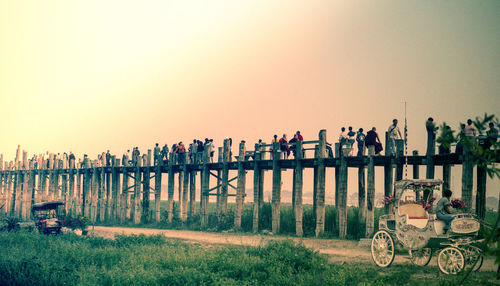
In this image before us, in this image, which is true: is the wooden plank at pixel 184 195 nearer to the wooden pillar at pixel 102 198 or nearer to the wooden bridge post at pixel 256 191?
the wooden bridge post at pixel 256 191

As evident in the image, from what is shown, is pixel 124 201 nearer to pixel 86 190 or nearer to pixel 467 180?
pixel 86 190

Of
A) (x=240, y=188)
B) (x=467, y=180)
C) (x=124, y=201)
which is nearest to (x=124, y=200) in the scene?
(x=124, y=201)

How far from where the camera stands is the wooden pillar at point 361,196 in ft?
60.5

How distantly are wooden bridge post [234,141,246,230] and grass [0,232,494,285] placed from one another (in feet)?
15.8

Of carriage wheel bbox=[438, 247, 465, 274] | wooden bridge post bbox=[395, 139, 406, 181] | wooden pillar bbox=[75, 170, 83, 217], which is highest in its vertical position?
wooden bridge post bbox=[395, 139, 406, 181]

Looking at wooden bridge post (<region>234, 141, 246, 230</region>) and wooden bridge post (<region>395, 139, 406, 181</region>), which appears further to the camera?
wooden bridge post (<region>234, 141, 246, 230</region>)

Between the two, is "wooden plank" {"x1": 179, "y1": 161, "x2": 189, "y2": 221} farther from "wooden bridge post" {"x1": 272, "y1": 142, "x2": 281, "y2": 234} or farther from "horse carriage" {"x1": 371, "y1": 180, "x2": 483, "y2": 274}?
"horse carriage" {"x1": 371, "y1": 180, "x2": 483, "y2": 274}

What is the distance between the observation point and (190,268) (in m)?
13.2

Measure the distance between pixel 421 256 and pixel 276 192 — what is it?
9.45m

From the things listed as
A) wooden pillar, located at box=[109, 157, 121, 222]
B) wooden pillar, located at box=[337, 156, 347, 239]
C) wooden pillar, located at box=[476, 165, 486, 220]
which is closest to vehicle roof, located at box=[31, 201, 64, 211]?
wooden pillar, located at box=[109, 157, 121, 222]

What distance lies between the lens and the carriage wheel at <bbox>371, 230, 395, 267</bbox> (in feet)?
39.0

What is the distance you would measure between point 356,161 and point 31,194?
35517 millimetres

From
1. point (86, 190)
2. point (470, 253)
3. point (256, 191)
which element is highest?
point (256, 191)

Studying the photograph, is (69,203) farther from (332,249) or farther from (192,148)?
(332,249)
